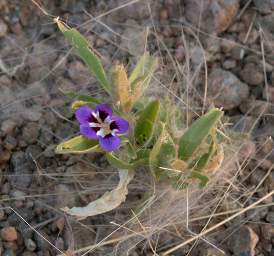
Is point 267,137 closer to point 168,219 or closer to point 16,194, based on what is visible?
point 168,219

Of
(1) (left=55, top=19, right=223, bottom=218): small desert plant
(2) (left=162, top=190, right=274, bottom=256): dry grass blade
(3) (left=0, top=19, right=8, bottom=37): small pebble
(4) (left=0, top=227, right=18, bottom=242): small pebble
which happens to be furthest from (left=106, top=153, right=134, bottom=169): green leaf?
(3) (left=0, top=19, right=8, bottom=37): small pebble

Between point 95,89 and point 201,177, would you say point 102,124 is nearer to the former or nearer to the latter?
point 201,177

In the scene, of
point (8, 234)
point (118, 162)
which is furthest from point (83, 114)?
point (8, 234)

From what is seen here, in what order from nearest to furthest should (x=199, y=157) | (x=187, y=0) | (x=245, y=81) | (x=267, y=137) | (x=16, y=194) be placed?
(x=199, y=157), (x=16, y=194), (x=267, y=137), (x=245, y=81), (x=187, y=0)

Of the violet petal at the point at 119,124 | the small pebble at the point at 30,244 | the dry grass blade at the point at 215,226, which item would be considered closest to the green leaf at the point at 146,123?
the violet petal at the point at 119,124

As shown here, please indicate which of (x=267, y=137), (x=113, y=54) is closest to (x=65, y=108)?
(x=113, y=54)

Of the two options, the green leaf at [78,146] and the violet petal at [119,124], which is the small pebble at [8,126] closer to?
the green leaf at [78,146]
